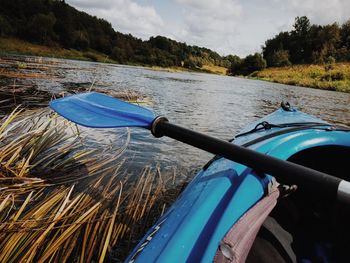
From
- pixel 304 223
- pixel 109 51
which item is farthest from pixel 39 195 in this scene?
pixel 109 51

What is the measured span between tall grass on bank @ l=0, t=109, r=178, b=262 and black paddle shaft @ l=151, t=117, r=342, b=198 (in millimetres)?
894

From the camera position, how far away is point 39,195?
2436 millimetres

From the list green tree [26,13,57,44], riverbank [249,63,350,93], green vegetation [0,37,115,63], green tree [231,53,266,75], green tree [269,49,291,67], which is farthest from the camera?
green tree [231,53,266,75]

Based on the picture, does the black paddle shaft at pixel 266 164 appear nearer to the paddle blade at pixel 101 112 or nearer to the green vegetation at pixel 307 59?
the paddle blade at pixel 101 112

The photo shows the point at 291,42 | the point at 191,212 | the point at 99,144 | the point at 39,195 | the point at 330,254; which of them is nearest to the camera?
the point at 191,212

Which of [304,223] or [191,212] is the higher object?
[191,212]

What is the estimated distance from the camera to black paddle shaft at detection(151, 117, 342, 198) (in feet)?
3.96

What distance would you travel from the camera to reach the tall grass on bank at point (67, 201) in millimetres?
1839

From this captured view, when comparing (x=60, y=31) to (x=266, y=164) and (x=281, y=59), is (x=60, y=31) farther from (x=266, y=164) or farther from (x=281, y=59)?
(x=266, y=164)

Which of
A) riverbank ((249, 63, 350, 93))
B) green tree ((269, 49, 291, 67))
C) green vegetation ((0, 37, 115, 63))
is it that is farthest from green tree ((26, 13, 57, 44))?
green tree ((269, 49, 291, 67))

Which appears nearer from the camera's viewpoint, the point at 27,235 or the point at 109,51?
the point at 27,235

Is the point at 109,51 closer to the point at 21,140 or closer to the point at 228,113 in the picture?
the point at 228,113

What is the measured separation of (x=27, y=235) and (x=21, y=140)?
1487 mm

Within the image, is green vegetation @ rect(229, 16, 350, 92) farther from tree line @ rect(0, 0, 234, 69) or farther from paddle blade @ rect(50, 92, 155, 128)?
paddle blade @ rect(50, 92, 155, 128)
